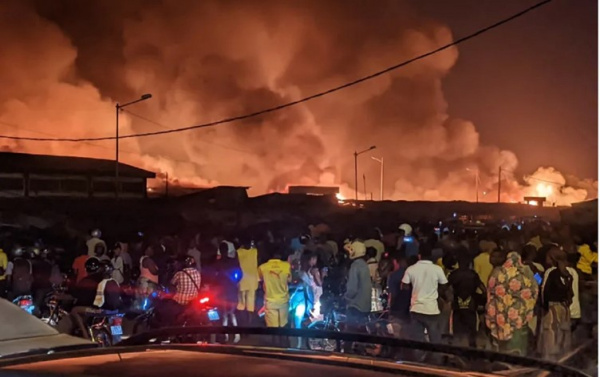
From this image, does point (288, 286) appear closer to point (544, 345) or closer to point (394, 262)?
point (394, 262)

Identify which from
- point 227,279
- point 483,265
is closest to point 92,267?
point 227,279

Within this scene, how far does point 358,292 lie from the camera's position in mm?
9320

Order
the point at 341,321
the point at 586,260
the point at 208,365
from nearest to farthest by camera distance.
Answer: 1. the point at 208,365
2. the point at 586,260
3. the point at 341,321

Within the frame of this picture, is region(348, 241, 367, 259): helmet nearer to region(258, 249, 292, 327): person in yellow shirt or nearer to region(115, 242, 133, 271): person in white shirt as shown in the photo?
region(258, 249, 292, 327): person in yellow shirt

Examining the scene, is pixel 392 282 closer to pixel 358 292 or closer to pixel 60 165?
pixel 358 292

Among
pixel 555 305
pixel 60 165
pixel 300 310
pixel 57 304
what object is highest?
pixel 60 165

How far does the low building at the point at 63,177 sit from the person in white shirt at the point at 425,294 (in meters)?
27.1

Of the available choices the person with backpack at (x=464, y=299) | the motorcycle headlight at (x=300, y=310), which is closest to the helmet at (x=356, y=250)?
the motorcycle headlight at (x=300, y=310)

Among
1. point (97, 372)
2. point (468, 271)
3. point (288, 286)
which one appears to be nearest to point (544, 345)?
point (468, 271)

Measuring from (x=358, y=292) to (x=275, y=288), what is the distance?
3.71ft

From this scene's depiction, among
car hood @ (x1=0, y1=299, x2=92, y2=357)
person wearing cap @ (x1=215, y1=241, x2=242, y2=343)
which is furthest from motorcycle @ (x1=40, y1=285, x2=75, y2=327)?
car hood @ (x1=0, y1=299, x2=92, y2=357)

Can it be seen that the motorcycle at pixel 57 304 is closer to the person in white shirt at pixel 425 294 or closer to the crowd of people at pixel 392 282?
the crowd of people at pixel 392 282

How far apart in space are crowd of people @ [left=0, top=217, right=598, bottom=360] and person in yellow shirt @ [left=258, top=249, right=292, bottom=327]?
0.04 feet

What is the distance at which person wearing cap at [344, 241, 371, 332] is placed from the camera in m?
9.28
